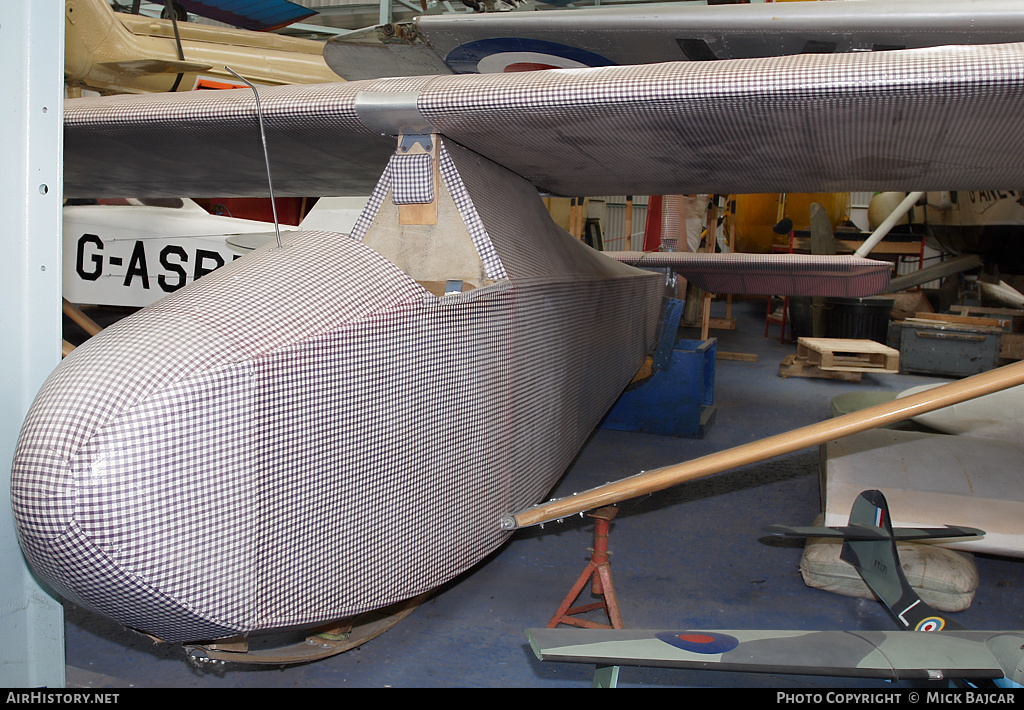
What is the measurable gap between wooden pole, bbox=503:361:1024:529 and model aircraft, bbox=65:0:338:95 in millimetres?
4723

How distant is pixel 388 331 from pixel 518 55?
184 inches

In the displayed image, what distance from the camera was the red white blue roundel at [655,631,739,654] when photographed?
5.58 ft

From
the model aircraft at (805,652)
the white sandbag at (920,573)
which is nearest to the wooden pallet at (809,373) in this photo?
the white sandbag at (920,573)

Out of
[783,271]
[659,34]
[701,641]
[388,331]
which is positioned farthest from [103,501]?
[783,271]

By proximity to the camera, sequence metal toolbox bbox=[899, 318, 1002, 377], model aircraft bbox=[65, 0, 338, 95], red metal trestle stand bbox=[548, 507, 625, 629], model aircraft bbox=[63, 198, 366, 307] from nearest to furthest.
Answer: red metal trestle stand bbox=[548, 507, 625, 629] → model aircraft bbox=[63, 198, 366, 307] → model aircraft bbox=[65, 0, 338, 95] → metal toolbox bbox=[899, 318, 1002, 377]

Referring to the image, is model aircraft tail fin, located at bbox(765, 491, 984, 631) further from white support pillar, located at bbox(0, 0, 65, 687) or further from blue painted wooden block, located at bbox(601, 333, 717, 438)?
blue painted wooden block, located at bbox(601, 333, 717, 438)

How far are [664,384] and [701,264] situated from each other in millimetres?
1015

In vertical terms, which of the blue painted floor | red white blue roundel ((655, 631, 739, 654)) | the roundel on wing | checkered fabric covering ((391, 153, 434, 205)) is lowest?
the blue painted floor

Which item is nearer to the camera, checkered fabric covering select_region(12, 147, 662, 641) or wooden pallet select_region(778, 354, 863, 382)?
checkered fabric covering select_region(12, 147, 662, 641)

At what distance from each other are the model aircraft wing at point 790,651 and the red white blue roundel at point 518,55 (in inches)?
181

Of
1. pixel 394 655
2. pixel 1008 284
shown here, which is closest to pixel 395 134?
pixel 394 655

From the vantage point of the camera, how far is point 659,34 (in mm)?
4672

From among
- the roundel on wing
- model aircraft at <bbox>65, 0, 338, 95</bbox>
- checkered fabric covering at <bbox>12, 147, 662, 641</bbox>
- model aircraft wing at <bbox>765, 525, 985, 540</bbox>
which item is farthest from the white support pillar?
model aircraft at <bbox>65, 0, 338, 95</bbox>

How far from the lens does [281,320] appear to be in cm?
151
